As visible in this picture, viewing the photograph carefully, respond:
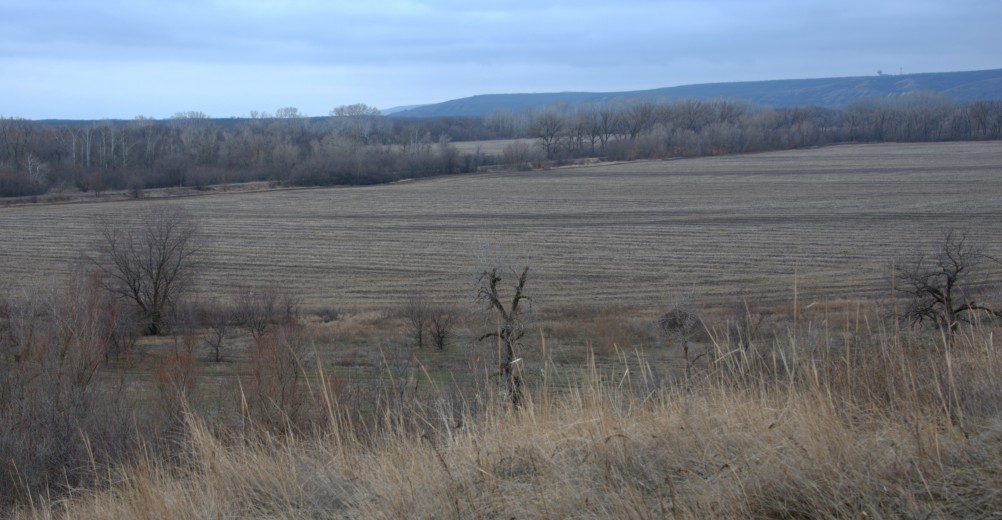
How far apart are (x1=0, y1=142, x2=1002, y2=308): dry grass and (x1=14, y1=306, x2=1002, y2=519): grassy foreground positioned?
26855 millimetres

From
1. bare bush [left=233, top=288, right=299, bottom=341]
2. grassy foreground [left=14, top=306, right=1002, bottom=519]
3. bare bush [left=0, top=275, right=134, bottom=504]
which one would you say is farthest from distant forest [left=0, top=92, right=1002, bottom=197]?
grassy foreground [left=14, top=306, right=1002, bottom=519]

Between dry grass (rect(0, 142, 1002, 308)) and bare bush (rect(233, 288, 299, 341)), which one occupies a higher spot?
dry grass (rect(0, 142, 1002, 308))

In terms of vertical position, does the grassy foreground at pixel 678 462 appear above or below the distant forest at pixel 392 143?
below

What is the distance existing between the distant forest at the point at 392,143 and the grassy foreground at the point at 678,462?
85877mm

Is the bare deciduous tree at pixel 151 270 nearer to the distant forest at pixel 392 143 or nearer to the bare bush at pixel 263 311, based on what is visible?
the bare bush at pixel 263 311

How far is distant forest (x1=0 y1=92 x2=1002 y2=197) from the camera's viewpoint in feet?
303

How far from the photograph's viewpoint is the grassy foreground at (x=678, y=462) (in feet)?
10.2

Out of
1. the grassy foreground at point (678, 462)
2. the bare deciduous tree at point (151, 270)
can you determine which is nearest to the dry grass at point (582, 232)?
the bare deciduous tree at point (151, 270)

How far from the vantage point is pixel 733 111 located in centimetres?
14925

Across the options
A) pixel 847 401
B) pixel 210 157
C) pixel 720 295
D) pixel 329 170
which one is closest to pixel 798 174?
pixel 329 170

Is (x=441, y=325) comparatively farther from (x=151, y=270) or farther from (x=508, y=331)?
(x=508, y=331)

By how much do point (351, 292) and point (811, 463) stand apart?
33.4 metres

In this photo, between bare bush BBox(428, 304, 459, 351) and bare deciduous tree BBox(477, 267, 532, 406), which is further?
bare bush BBox(428, 304, 459, 351)

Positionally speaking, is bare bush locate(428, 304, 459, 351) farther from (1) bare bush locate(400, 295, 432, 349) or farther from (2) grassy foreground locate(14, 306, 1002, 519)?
(2) grassy foreground locate(14, 306, 1002, 519)
